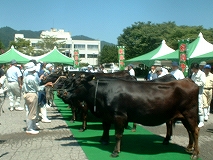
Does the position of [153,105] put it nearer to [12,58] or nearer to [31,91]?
[31,91]

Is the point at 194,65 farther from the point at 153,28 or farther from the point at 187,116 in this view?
the point at 153,28

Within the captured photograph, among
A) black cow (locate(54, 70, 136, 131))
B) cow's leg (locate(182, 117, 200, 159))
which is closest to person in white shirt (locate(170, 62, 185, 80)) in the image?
black cow (locate(54, 70, 136, 131))

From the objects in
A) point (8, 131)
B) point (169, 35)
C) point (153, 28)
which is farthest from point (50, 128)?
point (153, 28)

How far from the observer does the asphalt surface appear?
570cm

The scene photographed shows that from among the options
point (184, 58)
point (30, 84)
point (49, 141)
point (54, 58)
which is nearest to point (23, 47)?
point (54, 58)

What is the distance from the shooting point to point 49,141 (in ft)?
22.4

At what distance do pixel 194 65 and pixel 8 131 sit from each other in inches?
228

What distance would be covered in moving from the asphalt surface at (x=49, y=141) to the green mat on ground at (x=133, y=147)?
0.77 ft

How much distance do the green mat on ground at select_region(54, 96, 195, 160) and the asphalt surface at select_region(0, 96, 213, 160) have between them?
236 millimetres

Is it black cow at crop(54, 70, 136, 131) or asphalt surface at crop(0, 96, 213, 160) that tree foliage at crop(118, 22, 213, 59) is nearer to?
black cow at crop(54, 70, 136, 131)

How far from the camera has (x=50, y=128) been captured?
838 cm

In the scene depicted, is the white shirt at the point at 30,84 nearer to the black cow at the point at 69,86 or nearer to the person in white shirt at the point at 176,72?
the black cow at the point at 69,86

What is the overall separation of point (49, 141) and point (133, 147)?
84.8 inches

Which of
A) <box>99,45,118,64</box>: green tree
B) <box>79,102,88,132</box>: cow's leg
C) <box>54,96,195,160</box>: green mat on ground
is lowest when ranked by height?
<box>54,96,195,160</box>: green mat on ground
